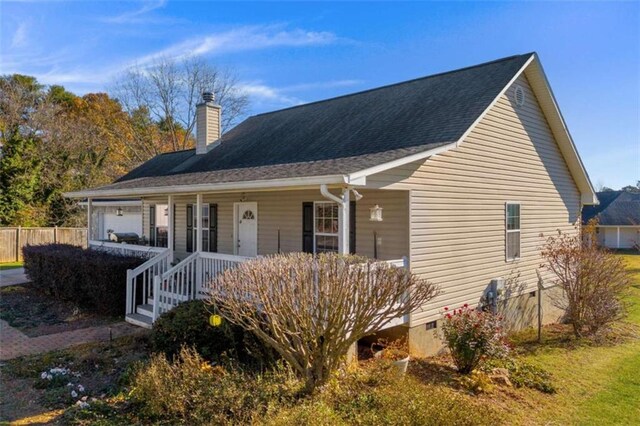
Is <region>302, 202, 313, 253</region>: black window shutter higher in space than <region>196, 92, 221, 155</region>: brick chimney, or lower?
lower

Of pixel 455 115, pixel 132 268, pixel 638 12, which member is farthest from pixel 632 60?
pixel 132 268

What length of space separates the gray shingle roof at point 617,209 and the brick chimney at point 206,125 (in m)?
32.6

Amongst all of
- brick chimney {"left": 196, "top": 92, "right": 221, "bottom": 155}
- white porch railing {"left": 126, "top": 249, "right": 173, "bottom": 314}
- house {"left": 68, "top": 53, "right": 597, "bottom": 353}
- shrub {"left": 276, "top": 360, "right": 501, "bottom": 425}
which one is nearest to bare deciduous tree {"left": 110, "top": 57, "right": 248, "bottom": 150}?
brick chimney {"left": 196, "top": 92, "right": 221, "bottom": 155}

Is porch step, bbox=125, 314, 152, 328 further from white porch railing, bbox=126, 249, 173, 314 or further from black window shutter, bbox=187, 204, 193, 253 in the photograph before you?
black window shutter, bbox=187, 204, 193, 253

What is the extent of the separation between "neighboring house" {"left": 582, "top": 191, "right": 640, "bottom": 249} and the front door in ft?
110

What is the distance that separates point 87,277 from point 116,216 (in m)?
12.7

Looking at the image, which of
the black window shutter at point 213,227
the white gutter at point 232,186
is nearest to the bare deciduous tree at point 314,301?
the white gutter at point 232,186

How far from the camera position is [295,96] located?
2798 cm

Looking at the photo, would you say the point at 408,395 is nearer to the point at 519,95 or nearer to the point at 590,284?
the point at 590,284

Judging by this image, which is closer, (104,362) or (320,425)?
(320,425)

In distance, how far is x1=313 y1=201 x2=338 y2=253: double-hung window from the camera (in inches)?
366

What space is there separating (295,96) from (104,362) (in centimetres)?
2362

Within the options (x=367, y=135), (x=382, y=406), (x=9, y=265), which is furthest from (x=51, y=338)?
(x=9, y=265)

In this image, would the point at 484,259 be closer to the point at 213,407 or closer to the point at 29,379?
the point at 213,407
